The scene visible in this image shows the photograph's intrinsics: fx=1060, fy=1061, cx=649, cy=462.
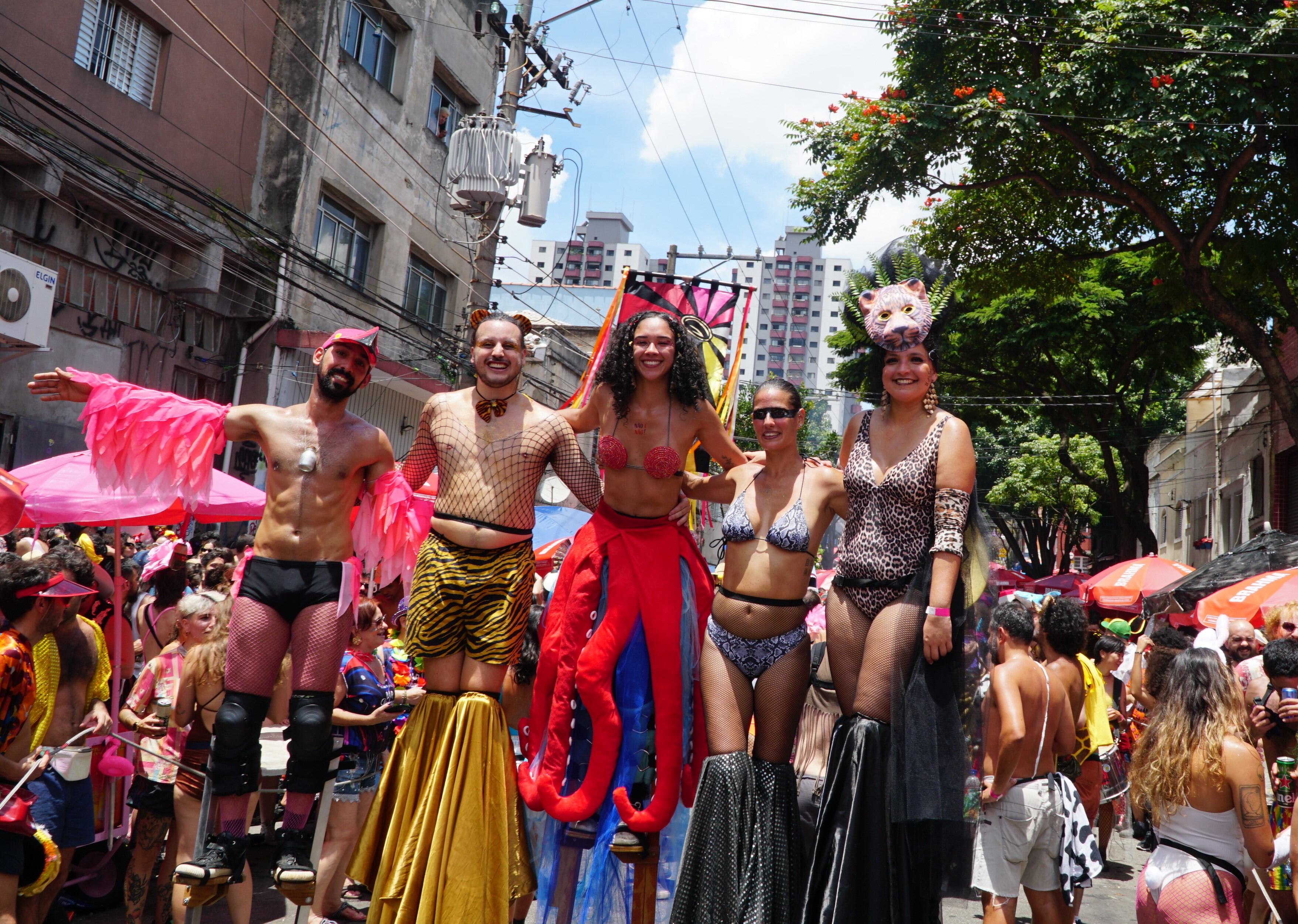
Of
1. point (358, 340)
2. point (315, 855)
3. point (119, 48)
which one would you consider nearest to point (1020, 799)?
point (315, 855)

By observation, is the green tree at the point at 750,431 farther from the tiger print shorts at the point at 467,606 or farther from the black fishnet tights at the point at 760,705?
the black fishnet tights at the point at 760,705

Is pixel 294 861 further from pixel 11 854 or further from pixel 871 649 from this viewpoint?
pixel 871 649

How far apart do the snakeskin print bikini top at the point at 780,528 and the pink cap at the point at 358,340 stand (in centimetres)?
160

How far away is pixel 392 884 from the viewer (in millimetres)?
3920

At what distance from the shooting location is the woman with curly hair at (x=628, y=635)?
4070 millimetres

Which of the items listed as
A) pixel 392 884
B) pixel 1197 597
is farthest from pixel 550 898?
pixel 1197 597

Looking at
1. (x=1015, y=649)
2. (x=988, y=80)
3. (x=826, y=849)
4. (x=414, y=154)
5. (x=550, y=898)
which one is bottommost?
(x=550, y=898)

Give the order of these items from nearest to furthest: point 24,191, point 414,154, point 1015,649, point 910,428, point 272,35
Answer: point 910,428 < point 1015,649 < point 24,191 < point 272,35 < point 414,154

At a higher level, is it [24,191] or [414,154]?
[414,154]

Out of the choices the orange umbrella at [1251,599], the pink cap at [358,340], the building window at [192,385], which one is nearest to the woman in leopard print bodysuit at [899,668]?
the pink cap at [358,340]

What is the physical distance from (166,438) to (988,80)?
34.9 ft

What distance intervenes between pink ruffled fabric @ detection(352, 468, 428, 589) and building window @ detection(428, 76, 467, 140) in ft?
56.2

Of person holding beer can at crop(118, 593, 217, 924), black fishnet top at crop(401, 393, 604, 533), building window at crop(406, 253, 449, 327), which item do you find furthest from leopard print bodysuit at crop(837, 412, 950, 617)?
building window at crop(406, 253, 449, 327)

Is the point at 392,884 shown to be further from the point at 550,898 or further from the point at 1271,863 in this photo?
the point at 1271,863
